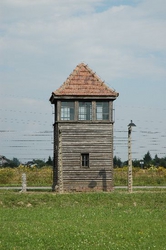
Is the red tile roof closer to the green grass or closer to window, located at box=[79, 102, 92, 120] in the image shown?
window, located at box=[79, 102, 92, 120]

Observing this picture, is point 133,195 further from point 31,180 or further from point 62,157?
point 31,180

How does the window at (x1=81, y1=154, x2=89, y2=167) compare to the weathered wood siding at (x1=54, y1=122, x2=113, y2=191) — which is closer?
the weathered wood siding at (x1=54, y1=122, x2=113, y2=191)

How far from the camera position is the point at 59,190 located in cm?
3512

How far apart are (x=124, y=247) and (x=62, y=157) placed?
22686 millimetres

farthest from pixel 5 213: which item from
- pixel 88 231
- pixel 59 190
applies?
pixel 59 190

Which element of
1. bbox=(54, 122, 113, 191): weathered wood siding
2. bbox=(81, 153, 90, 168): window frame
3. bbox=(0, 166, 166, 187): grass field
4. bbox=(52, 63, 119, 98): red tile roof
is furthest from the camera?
bbox=(0, 166, 166, 187): grass field

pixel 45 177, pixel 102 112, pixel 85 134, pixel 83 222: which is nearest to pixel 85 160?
pixel 85 134

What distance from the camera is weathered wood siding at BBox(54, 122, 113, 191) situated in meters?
36.6

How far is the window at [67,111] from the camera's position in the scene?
1443 inches

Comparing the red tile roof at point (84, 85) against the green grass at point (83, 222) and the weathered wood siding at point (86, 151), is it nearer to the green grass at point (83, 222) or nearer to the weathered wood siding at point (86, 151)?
the weathered wood siding at point (86, 151)

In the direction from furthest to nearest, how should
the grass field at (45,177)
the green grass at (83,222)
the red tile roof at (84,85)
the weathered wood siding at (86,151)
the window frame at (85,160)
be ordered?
the grass field at (45,177) → the window frame at (85,160) → the weathered wood siding at (86,151) → the red tile roof at (84,85) → the green grass at (83,222)

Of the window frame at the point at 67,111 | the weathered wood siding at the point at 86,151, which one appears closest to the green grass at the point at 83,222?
the weathered wood siding at the point at 86,151

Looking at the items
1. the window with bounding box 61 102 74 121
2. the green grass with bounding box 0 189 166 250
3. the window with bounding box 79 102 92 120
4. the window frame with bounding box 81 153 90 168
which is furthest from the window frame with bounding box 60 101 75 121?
the green grass with bounding box 0 189 166 250

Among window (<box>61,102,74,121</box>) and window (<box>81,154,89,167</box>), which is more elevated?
window (<box>61,102,74,121</box>)
